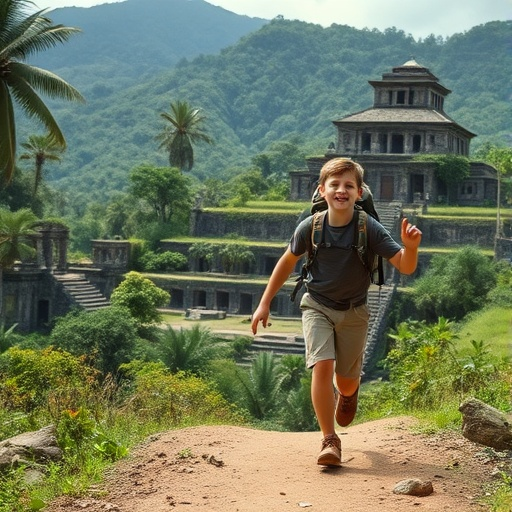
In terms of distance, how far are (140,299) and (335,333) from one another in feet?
125

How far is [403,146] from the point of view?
→ 2537 inches

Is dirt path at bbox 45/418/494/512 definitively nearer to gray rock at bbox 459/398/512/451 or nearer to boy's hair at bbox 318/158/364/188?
gray rock at bbox 459/398/512/451

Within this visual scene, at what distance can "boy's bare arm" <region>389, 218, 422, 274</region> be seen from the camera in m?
8.00

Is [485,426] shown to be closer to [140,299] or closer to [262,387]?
[262,387]

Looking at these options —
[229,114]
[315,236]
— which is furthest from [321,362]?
[229,114]

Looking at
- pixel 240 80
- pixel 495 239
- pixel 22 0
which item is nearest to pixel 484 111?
pixel 240 80

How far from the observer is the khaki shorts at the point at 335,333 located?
8734 mm

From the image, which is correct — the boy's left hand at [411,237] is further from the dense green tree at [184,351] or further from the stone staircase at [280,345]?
the stone staircase at [280,345]

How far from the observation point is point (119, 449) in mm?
9312

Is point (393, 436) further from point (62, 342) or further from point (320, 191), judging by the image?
point (62, 342)

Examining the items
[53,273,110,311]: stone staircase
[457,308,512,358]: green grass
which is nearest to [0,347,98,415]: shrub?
[457,308,512,358]: green grass

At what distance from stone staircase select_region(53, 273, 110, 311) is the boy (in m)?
41.6

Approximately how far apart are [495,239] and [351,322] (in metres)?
43.7

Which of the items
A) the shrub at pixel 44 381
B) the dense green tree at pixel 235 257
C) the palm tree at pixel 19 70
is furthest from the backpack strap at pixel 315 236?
the dense green tree at pixel 235 257
